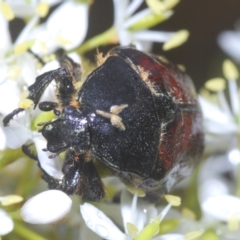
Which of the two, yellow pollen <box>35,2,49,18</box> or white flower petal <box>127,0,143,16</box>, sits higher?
yellow pollen <box>35,2,49,18</box>

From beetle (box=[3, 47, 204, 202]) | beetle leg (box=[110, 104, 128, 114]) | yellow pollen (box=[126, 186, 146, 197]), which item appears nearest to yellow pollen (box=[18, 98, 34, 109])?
beetle (box=[3, 47, 204, 202])

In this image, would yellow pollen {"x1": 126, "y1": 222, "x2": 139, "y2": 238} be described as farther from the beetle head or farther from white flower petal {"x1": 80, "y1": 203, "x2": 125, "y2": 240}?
the beetle head

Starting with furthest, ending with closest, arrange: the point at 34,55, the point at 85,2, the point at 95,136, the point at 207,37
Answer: the point at 207,37 → the point at 85,2 → the point at 34,55 → the point at 95,136

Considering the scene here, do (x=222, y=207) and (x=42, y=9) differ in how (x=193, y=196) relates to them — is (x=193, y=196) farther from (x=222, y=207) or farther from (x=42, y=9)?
(x=42, y=9)

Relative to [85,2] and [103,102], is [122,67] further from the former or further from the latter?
[85,2]

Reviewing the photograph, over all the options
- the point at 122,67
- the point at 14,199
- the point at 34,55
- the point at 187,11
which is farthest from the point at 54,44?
the point at 187,11
